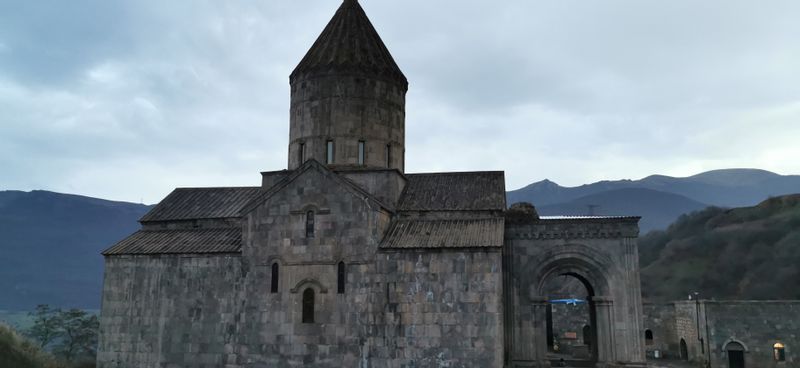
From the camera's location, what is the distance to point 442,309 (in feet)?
55.1

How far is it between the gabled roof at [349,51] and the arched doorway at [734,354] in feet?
63.1

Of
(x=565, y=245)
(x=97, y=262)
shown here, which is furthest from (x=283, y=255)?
(x=97, y=262)

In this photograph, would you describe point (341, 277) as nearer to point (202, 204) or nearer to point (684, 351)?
point (202, 204)

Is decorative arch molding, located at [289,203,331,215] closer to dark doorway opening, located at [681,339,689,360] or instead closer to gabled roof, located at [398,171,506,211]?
gabled roof, located at [398,171,506,211]

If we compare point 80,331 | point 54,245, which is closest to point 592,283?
point 80,331

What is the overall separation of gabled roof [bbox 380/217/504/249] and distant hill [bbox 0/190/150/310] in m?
147

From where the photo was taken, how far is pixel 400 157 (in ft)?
70.0

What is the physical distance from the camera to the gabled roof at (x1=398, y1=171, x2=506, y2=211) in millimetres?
19781

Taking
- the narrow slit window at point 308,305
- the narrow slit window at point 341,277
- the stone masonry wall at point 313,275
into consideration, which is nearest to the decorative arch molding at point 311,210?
the stone masonry wall at point 313,275

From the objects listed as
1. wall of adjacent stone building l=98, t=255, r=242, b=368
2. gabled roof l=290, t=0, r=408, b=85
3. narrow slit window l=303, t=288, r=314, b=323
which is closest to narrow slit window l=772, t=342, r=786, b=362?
gabled roof l=290, t=0, r=408, b=85

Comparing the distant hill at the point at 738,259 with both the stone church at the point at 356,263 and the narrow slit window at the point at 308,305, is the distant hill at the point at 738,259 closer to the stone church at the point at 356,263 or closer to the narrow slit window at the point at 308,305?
the stone church at the point at 356,263

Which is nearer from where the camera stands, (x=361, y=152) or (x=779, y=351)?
(x=361, y=152)

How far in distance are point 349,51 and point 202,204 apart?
790 centimetres

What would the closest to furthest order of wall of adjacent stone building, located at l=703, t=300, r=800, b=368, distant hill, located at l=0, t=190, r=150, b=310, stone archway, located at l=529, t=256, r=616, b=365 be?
stone archway, located at l=529, t=256, r=616, b=365, wall of adjacent stone building, located at l=703, t=300, r=800, b=368, distant hill, located at l=0, t=190, r=150, b=310
